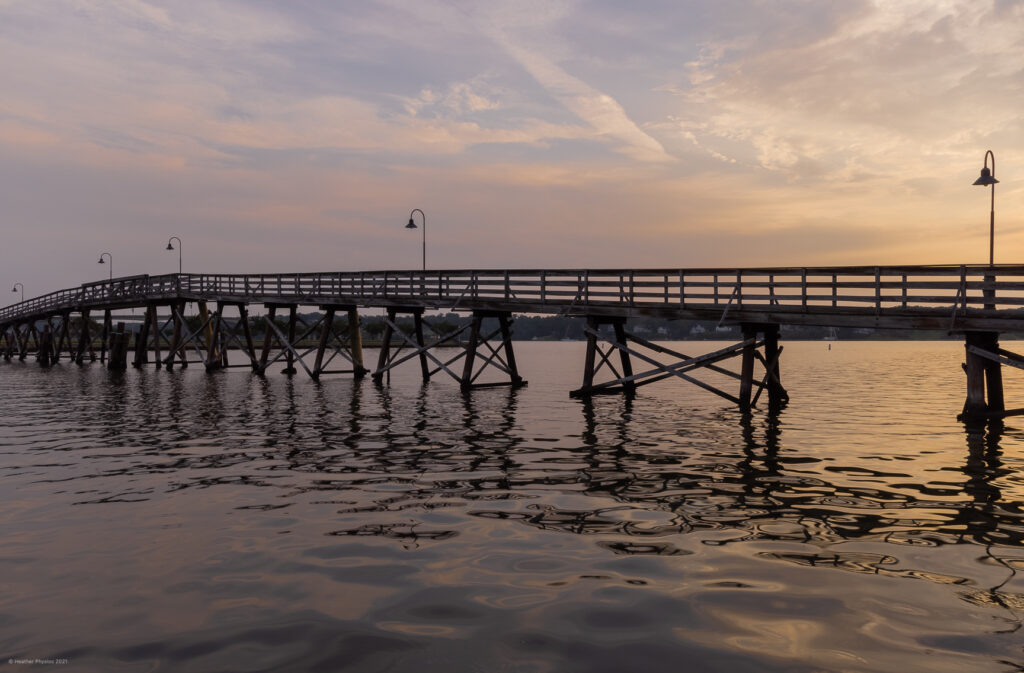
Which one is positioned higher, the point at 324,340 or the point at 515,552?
the point at 324,340

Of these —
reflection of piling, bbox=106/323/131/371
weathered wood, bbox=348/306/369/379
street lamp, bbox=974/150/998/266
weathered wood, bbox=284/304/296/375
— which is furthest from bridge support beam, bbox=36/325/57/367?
street lamp, bbox=974/150/998/266

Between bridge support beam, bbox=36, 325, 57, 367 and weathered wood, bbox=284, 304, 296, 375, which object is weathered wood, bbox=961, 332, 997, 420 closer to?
weathered wood, bbox=284, 304, 296, 375

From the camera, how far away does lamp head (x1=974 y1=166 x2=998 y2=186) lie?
20.2m

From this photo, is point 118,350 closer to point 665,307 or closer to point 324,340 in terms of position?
point 324,340

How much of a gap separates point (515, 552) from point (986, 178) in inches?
750

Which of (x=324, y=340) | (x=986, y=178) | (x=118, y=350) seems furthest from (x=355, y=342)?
(x=986, y=178)

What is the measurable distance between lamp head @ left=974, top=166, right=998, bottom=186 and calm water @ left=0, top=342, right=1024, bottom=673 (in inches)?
318

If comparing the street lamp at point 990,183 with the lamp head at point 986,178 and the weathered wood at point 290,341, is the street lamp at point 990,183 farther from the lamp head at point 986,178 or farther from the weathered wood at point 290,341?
the weathered wood at point 290,341

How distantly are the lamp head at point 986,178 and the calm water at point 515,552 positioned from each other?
808cm

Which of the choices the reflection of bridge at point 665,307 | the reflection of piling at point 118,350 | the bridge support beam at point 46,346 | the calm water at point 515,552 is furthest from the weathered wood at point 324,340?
the bridge support beam at point 46,346

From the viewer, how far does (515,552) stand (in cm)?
696

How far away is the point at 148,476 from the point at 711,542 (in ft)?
25.9

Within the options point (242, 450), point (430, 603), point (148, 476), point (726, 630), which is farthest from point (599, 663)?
point (242, 450)

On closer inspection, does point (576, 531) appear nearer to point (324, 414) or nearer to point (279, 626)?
point (279, 626)
